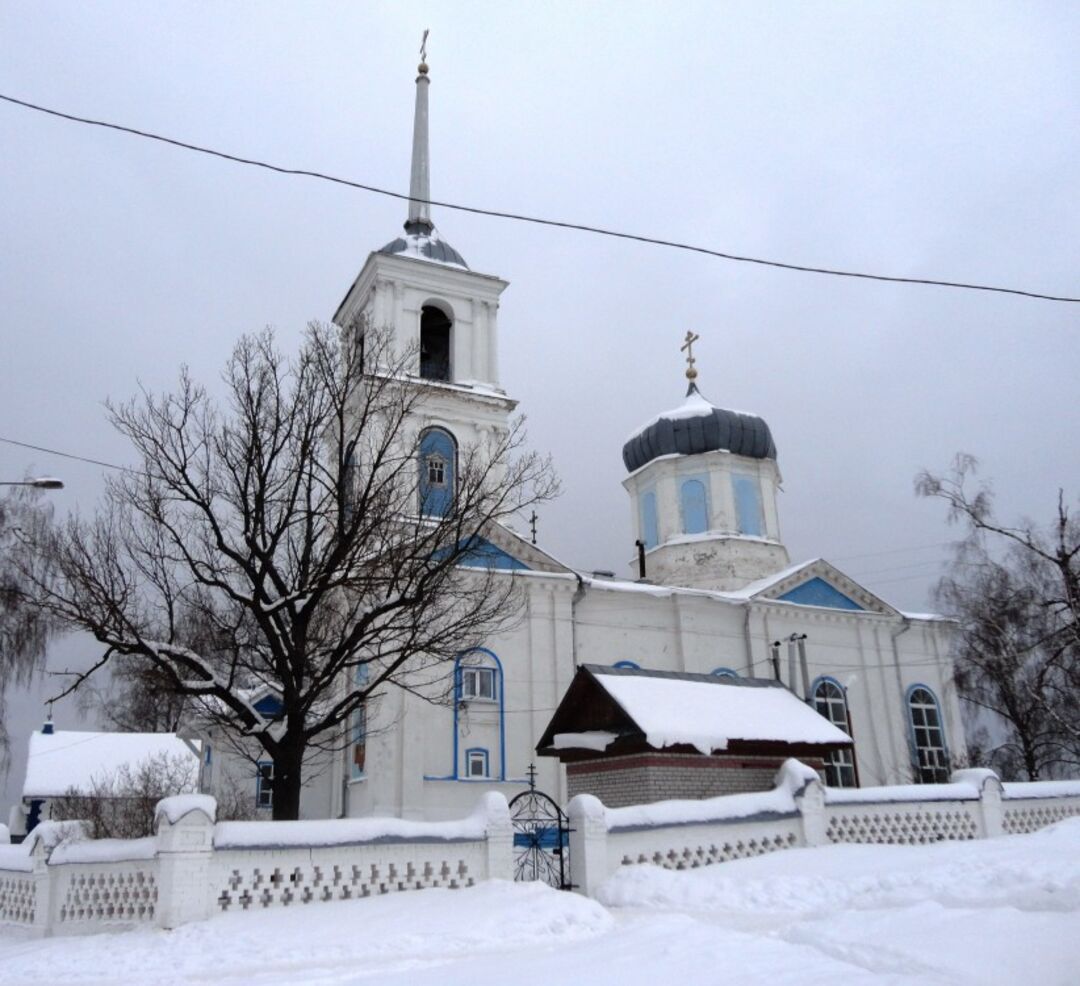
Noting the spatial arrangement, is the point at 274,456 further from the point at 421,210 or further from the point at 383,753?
the point at 421,210

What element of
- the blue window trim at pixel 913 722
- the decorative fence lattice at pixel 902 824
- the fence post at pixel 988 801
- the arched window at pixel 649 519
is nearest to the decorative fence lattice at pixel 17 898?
the decorative fence lattice at pixel 902 824

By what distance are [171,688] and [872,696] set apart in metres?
20.1

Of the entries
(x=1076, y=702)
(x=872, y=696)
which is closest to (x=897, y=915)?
(x=872, y=696)

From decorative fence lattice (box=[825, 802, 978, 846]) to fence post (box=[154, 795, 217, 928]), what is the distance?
292 inches

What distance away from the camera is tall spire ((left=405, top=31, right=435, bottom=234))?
29.4m

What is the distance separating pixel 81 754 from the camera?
3359 centimetres

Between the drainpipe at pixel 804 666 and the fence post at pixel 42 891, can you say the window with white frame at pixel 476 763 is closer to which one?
the drainpipe at pixel 804 666

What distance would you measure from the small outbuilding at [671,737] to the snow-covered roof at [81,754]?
68.5ft

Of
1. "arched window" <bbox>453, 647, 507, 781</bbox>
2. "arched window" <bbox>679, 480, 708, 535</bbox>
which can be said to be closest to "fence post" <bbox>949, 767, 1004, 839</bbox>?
"arched window" <bbox>453, 647, 507, 781</bbox>

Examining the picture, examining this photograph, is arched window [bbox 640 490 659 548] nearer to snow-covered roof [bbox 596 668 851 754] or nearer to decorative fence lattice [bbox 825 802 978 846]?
snow-covered roof [bbox 596 668 851 754]

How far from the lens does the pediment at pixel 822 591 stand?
2597 cm

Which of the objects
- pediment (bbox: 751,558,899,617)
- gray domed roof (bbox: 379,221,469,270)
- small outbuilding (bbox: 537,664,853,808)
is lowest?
small outbuilding (bbox: 537,664,853,808)

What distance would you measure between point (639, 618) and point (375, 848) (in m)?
14.7

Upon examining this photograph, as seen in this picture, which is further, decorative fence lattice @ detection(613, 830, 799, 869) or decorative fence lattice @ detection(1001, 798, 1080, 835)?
decorative fence lattice @ detection(1001, 798, 1080, 835)
